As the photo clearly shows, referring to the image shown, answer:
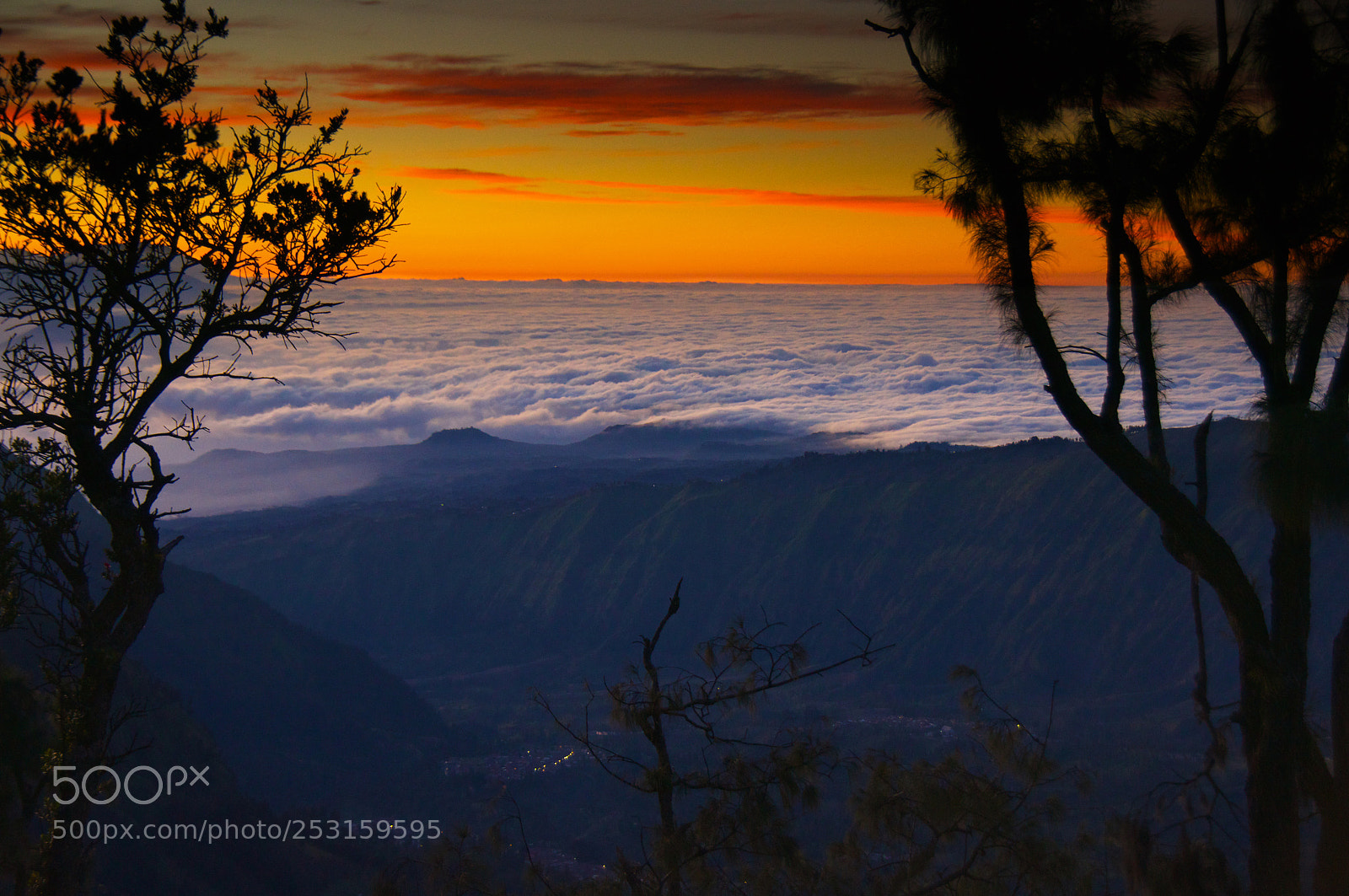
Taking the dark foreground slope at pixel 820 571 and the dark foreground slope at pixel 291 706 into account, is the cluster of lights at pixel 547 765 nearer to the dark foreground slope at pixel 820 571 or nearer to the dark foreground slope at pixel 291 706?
the dark foreground slope at pixel 291 706

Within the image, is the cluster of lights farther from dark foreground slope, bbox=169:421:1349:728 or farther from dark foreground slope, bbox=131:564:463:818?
dark foreground slope, bbox=169:421:1349:728

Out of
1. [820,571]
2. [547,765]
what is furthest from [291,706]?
[820,571]

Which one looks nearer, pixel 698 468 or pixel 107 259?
pixel 107 259

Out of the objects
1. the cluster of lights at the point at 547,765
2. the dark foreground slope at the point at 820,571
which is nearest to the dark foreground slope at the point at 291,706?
the cluster of lights at the point at 547,765

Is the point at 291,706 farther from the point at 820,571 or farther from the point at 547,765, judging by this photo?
the point at 820,571

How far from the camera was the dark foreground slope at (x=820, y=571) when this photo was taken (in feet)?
299

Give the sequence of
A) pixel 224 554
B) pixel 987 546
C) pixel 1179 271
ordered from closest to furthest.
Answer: pixel 1179 271, pixel 987 546, pixel 224 554

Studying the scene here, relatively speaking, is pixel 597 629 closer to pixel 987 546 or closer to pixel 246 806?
pixel 987 546

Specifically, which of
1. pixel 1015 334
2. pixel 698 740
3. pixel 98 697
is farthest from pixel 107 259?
pixel 698 740

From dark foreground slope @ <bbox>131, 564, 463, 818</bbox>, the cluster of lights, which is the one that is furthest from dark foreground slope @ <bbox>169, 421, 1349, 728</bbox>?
the cluster of lights

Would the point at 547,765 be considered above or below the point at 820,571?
below

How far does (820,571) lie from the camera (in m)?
110

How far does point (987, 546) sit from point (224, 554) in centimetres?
9974

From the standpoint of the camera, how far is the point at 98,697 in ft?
→ 24.6
